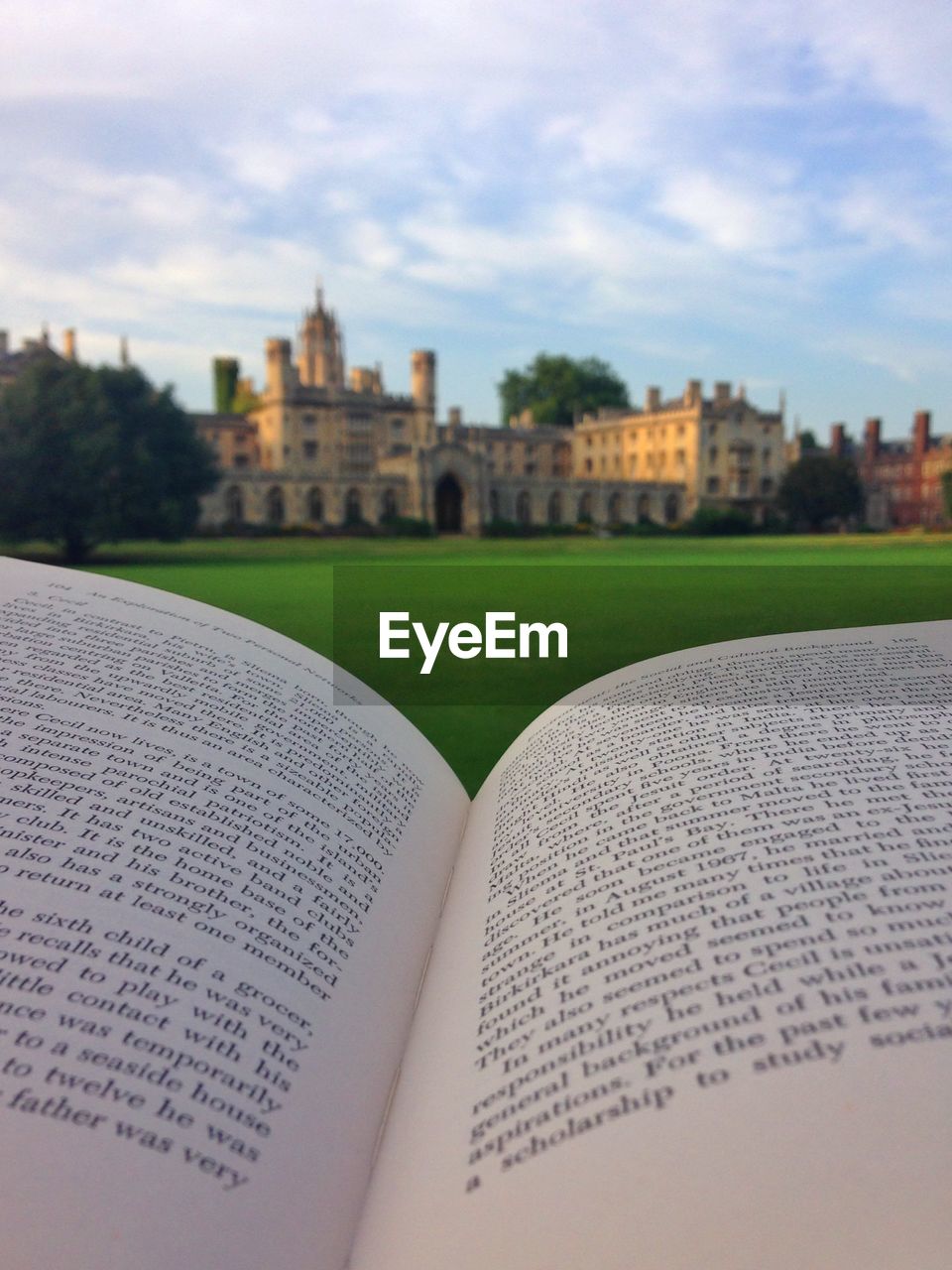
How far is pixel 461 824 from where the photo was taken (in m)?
1.41

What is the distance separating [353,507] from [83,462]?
18.7m

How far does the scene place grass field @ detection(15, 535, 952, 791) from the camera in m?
3.51

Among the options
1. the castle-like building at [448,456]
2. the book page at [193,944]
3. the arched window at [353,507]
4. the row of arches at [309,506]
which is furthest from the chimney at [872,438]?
the book page at [193,944]

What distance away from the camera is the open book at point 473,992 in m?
0.61

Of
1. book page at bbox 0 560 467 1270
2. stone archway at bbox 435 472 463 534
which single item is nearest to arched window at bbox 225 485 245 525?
stone archway at bbox 435 472 463 534

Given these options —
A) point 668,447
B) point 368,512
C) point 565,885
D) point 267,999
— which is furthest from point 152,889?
point 668,447

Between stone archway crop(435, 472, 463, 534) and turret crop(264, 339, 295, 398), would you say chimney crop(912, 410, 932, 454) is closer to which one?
stone archway crop(435, 472, 463, 534)

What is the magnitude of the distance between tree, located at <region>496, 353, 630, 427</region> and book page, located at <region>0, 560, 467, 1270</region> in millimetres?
43713

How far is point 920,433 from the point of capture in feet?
Result: 61.9

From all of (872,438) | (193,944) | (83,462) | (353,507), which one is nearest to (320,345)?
(353,507)

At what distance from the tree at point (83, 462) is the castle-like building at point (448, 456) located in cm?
1174

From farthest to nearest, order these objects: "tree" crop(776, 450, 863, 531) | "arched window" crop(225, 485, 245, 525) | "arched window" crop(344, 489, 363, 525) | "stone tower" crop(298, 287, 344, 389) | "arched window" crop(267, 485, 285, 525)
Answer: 1. "stone tower" crop(298, 287, 344, 389)
2. "arched window" crop(344, 489, 363, 525)
3. "arched window" crop(267, 485, 285, 525)
4. "arched window" crop(225, 485, 245, 525)
5. "tree" crop(776, 450, 863, 531)

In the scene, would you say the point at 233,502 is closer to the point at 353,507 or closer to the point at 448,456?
the point at 353,507

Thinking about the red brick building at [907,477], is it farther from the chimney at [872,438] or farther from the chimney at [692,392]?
the chimney at [692,392]
